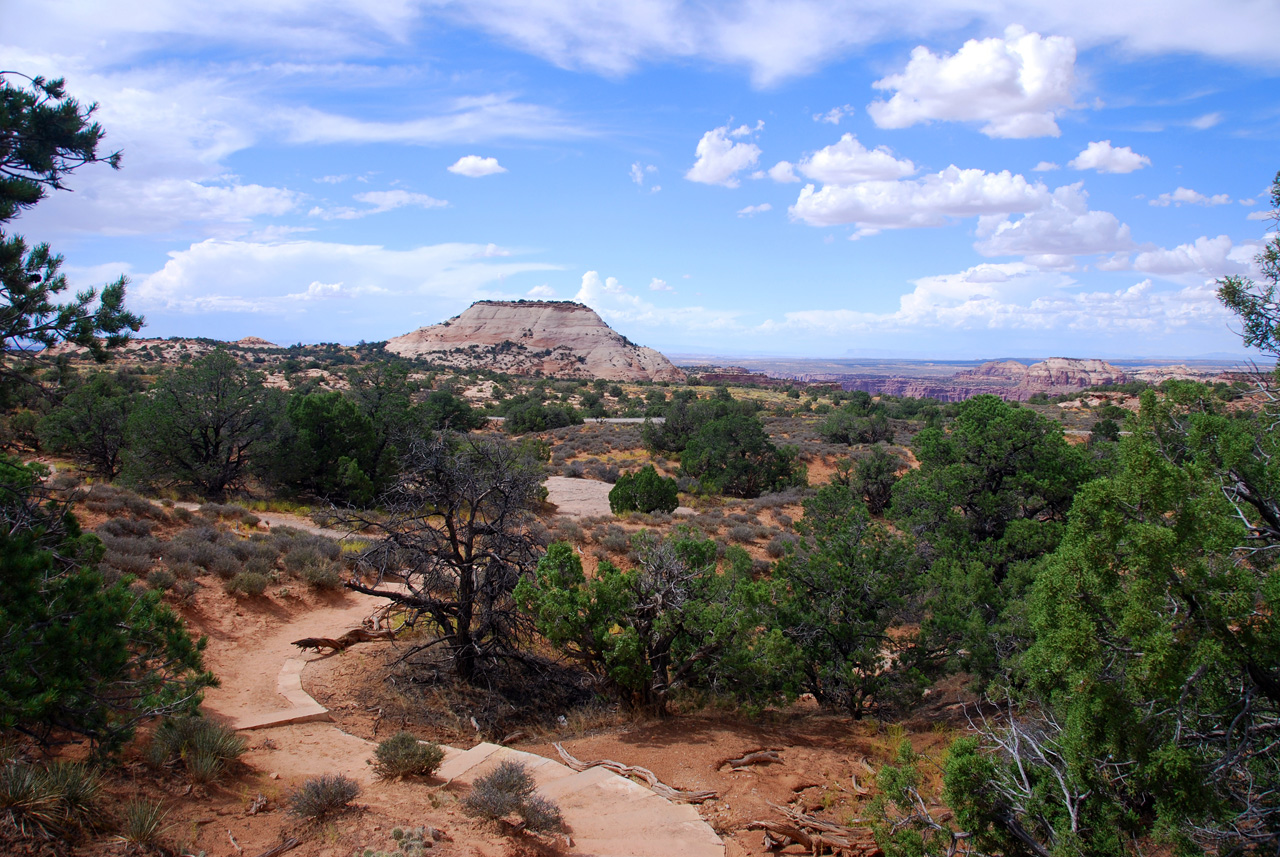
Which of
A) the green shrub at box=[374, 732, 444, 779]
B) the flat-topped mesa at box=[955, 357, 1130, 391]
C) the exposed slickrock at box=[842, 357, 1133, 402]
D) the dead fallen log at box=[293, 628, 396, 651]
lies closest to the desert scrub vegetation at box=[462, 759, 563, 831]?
the green shrub at box=[374, 732, 444, 779]

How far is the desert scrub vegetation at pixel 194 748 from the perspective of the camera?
588 cm

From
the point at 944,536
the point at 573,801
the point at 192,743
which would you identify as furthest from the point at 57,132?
the point at 944,536

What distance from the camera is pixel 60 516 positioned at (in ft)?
19.1

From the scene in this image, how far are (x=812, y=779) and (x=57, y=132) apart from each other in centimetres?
1026

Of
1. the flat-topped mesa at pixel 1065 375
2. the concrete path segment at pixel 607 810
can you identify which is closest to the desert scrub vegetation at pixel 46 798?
the concrete path segment at pixel 607 810

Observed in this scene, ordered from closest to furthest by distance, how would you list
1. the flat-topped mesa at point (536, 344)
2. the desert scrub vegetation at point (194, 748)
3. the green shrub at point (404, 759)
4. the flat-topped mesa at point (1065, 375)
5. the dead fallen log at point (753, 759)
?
1. the desert scrub vegetation at point (194, 748)
2. the green shrub at point (404, 759)
3. the dead fallen log at point (753, 759)
4. the flat-topped mesa at point (536, 344)
5. the flat-topped mesa at point (1065, 375)

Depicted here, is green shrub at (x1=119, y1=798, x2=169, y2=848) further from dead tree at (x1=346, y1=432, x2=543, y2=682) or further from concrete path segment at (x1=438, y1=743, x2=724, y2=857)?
dead tree at (x1=346, y1=432, x2=543, y2=682)

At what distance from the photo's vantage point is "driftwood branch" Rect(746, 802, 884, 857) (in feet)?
19.3

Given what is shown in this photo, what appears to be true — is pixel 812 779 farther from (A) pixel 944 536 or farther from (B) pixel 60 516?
(B) pixel 60 516

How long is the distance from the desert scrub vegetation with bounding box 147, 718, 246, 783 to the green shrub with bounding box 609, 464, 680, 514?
17.5m

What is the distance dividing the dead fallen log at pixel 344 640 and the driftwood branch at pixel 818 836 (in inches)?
265

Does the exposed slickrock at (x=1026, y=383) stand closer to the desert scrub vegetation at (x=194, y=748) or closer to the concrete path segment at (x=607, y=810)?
the concrete path segment at (x=607, y=810)

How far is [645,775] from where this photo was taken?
702 cm

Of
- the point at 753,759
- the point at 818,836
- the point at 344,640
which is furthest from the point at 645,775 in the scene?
the point at 344,640
